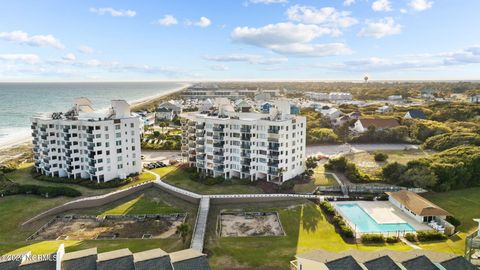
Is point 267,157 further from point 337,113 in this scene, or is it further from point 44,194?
point 337,113

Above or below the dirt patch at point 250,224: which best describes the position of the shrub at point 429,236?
above

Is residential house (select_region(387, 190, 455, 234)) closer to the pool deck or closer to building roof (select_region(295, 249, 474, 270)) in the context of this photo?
the pool deck

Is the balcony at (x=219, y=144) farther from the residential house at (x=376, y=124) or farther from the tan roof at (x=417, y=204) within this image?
the residential house at (x=376, y=124)

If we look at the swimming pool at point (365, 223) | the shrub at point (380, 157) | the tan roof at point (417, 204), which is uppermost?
the shrub at point (380, 157)

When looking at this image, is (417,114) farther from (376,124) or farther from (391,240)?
(391,240)

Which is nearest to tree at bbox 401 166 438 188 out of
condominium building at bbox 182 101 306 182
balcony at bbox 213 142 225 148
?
condominium building at bbox 182 101 306 182

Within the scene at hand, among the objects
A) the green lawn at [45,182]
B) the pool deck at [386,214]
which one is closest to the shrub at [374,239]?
the pool deck at [386,214]

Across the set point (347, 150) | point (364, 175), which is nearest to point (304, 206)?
point (364, 175)
